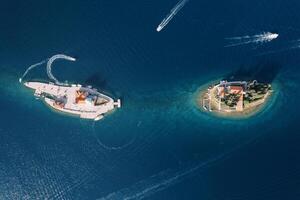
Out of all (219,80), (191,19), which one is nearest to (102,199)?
(219,80)

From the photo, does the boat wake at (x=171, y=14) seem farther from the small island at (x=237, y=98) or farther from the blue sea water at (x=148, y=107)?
the small island at (x=237, y=98)

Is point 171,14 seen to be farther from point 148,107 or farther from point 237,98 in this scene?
point 237,98

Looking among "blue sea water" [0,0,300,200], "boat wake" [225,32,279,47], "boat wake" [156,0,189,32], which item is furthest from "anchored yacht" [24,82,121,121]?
"boat wake" [225,32,279,47]

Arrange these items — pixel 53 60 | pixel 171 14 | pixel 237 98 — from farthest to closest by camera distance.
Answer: pixel 171 14, pixel 53 60, pixel 237 98

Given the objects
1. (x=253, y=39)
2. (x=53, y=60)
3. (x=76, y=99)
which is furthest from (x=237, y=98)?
(x=53, y=60)

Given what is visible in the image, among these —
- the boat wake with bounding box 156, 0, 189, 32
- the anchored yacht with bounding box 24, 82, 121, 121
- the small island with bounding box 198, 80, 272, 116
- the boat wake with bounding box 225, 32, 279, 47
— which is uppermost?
the boat wake with bounding box 156, 0, 189, 32

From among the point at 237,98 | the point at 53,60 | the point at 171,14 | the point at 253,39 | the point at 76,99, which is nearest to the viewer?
the point at 237,98

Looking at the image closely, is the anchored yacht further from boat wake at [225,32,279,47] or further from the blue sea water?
boat wake at [225,32,279,47]
